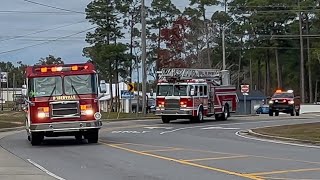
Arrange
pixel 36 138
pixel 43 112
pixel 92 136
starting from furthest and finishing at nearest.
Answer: pixel 92 136 < pixel 36 138 < pixel 43 112

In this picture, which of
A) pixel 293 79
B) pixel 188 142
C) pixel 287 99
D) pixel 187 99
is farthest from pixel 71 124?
pixel 293 79

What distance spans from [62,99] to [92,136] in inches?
91.1

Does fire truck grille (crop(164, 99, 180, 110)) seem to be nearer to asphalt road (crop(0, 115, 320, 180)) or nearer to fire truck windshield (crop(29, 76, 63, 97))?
asphalt road (crop(0, 115, 320, 180))

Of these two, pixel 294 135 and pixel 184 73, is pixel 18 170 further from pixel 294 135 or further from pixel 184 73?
pixel 184 73

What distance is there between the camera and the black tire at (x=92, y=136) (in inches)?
997

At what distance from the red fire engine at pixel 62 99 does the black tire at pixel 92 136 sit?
2.71 ft

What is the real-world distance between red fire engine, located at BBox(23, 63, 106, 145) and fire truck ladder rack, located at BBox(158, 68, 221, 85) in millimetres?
17334

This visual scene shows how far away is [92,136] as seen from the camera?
84.3 feet

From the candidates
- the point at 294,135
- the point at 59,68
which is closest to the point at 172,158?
the point at 59,68

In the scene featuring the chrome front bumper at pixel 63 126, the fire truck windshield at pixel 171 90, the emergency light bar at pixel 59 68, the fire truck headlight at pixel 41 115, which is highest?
the emergency light bar at pixel 59 68

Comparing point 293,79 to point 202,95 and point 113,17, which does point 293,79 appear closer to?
point 113,17

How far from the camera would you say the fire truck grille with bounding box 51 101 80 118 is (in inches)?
947

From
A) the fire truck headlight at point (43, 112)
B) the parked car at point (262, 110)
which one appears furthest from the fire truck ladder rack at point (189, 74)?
the parked car at point (262, 110)

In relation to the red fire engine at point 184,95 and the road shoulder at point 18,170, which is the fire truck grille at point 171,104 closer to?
the red fire engine at point 184,95
